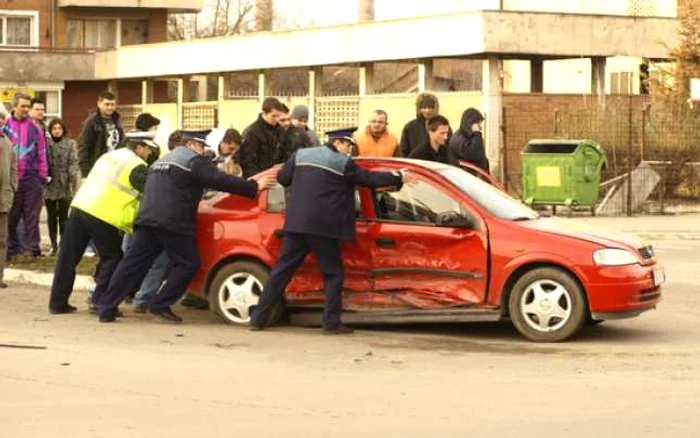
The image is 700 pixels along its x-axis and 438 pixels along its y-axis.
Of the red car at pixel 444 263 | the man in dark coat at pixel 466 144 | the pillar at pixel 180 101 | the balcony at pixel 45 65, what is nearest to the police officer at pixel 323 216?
the red car at pixel 444 263

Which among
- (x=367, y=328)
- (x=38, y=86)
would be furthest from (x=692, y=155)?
(x=38, y=86)

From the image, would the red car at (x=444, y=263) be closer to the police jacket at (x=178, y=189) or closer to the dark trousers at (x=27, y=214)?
the police jacket at (x=178, y=189)

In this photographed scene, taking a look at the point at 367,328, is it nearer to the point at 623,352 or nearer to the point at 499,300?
the point at 499,300

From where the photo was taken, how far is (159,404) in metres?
10.1

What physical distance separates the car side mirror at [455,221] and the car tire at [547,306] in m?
0.60

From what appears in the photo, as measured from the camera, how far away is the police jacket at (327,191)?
13.8m

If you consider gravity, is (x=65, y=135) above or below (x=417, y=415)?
above

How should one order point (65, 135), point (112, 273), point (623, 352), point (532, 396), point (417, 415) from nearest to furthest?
point (417, 415) < point (532, 396) < point (623, 352) < point (112, 273) < point (65, 135)

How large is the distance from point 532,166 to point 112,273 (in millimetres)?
18223

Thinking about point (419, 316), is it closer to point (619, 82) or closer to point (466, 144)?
point (466, 144)

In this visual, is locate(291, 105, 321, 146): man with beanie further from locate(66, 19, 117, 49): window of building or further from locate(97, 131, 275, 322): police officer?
locate(66, 19, 117, 49): window of building

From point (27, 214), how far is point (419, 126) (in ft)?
15.6

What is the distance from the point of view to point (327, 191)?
13891 millimetres

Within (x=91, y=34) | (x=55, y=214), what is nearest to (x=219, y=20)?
(x=91, y=34)
